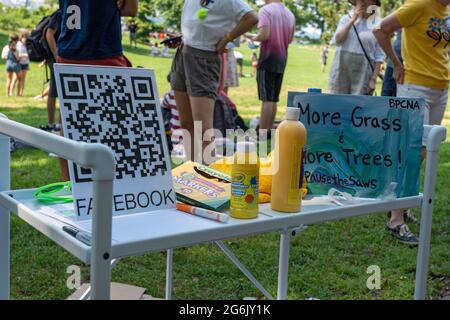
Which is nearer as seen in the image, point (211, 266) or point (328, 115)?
point (328, 115)

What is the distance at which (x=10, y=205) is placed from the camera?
4.66 ft

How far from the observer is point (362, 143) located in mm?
A: 1564

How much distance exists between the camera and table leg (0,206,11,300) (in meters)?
1.54

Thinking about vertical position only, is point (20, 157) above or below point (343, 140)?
below

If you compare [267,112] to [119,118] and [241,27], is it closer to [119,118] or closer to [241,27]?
[241,27]

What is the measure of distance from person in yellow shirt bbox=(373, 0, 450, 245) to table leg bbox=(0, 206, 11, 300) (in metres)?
Result: 2.25

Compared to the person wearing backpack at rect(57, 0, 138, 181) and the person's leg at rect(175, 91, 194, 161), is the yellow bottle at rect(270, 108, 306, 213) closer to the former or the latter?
the person wearing backpack at rect(57, 0, 138, 181)

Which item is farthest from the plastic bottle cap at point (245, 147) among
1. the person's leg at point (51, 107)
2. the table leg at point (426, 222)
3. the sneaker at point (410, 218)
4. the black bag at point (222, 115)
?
the person's leg at point (51, 107)

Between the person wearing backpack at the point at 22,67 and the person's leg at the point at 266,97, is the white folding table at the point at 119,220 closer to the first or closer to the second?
the person's leg at the point at 266,97

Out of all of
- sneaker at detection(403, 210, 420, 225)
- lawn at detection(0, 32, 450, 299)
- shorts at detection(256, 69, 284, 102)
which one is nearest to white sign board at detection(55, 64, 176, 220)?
lawn at detection(0, 32, 450, 299)

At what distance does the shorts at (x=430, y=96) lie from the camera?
124 inches
